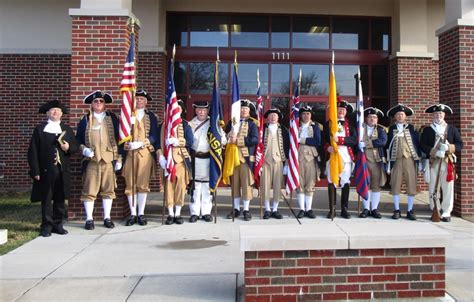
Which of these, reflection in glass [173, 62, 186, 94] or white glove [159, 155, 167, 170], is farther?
reflection in glass [173, 62, 186, 94]

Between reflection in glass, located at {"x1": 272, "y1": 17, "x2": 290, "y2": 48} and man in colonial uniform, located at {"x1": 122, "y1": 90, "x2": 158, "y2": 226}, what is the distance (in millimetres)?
5728

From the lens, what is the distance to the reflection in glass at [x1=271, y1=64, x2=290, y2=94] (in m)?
12.5

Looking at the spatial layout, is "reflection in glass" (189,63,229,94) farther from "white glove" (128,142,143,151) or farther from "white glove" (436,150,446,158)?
"white glove" (436,150,446,158)

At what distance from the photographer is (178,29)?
494 inches

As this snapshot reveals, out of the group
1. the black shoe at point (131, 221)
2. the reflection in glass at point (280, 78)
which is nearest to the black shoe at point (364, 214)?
the black shoe at point (131, 221)

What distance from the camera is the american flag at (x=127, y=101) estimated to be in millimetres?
7602

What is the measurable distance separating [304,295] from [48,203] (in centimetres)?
470

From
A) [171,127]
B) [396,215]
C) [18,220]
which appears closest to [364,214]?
[396,215]

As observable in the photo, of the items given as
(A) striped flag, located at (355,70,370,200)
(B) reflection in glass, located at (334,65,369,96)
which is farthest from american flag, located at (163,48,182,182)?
(B) reflection in glass, located at (334,65,369,96)

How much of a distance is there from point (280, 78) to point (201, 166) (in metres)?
5.22

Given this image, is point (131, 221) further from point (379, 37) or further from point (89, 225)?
point (379, 37)

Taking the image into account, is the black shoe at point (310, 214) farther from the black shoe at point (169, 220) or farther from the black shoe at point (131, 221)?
the black shoe at point (131, 221)

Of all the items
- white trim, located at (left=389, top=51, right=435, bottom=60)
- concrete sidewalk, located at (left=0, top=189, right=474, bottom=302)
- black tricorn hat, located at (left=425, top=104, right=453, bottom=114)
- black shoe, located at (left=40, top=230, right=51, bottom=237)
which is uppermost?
white trim, located at (left=389, top=51, right=435, bottom=60)

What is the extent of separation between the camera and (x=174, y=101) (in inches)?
315
